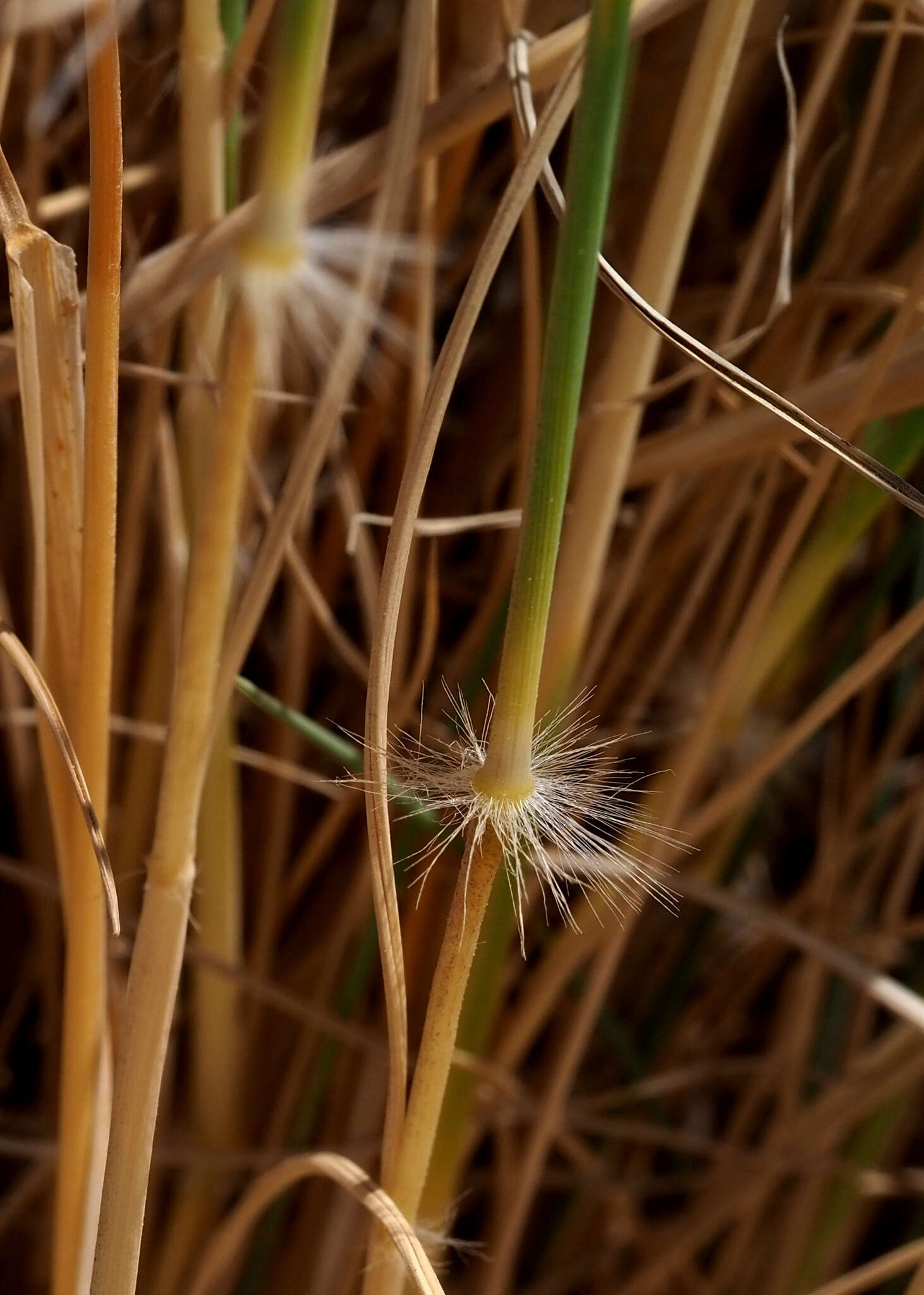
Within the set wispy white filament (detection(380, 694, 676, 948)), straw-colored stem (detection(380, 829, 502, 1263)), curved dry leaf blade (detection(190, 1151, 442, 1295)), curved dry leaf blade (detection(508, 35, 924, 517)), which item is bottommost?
curved dry leaf blade (detection(190, 1151, 442, 1295))

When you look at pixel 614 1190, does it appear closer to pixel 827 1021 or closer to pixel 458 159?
pixel 827 1021

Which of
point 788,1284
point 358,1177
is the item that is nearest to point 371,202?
point 358,1177

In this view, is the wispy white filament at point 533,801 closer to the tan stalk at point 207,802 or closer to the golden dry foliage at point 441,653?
the golden dry foliage at point 441,653

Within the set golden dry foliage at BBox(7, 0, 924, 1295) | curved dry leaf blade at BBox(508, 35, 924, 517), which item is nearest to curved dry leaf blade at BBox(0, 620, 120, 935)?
golden dry foliage at BBox(7, 0, 924, 1295)

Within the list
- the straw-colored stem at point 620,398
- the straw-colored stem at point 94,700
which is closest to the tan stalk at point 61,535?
the straw-colored stem at point 94,700

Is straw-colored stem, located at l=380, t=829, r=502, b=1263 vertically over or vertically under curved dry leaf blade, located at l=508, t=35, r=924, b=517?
under

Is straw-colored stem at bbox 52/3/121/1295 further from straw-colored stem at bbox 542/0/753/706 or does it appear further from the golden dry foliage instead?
straw-colored stem at bbox 542/0/753/706

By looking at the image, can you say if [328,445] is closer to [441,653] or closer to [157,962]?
[157,962]
